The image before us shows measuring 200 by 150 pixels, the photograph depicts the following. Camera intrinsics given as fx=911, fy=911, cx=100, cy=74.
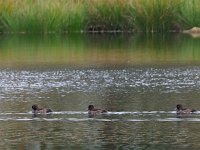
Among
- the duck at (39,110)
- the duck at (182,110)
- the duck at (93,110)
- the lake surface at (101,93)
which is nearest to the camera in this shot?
the lake surface at (101,93)

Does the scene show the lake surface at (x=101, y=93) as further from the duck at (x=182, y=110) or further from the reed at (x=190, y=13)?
the reed at (x=190, y=13)

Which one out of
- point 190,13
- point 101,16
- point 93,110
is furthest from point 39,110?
point 101,16

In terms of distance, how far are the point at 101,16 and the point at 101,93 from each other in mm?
21797

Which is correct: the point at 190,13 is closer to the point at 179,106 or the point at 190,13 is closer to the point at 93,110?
the point at 179,106

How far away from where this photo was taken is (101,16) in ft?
145

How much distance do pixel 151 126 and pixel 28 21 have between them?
2707 cm

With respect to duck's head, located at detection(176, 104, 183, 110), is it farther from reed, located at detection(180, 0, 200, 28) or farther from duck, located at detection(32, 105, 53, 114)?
reed, located at detection(180, 0, 200, 28)

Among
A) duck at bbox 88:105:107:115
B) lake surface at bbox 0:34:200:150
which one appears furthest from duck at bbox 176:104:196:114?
duck at bbox 88:105:107:115

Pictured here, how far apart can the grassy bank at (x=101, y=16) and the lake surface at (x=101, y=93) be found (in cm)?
448

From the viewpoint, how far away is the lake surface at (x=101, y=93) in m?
16.4

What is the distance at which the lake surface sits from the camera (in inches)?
644

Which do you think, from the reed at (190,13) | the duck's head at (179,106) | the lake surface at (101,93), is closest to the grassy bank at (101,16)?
the reed at (190,13)

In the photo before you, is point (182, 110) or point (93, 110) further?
point (93, 110)

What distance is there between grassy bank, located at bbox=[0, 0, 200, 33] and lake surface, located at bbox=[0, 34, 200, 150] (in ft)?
14.7
